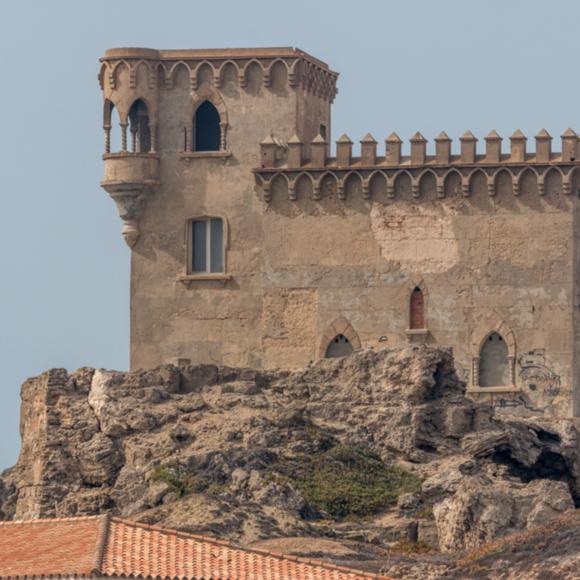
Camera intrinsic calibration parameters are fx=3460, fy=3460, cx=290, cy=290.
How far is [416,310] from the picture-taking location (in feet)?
269

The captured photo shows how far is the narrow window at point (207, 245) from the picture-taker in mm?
84500

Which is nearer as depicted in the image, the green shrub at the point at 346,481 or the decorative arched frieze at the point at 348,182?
the green shrub at the point at 346,481

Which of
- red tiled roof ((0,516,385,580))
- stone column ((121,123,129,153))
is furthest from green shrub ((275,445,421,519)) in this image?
stone column ((121,123,129,153))

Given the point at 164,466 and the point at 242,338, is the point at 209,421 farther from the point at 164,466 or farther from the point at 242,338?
the point at 242,338

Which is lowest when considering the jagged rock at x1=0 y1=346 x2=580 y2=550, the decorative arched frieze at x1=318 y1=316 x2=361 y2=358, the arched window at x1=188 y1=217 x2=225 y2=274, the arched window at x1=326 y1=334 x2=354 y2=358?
the jagged rock at x1=0 y1=346 x2=580 y2=550

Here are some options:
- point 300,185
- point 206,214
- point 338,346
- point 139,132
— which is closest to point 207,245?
point 206,214

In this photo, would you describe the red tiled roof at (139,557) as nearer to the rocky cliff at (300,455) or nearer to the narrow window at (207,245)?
the rocky cliff at (300,455)

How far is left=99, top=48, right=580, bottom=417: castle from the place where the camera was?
81438mm

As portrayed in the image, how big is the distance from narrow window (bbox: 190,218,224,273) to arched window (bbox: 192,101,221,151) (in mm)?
1944

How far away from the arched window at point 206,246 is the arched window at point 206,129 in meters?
1.93

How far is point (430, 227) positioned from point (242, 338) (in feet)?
17.6

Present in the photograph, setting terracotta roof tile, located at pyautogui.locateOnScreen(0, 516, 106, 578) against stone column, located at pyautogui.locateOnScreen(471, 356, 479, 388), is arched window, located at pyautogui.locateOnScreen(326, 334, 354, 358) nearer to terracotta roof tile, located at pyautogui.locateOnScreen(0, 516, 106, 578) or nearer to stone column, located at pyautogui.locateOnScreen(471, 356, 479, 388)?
stone column, located at pyautogui.locateOnScreen(471, 356, 479, 388)

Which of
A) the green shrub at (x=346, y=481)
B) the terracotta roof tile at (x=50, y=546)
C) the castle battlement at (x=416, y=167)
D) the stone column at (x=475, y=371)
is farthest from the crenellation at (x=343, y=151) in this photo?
the terracotta roof tile at (x=50, y=546)

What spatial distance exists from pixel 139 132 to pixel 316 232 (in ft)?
17.6
